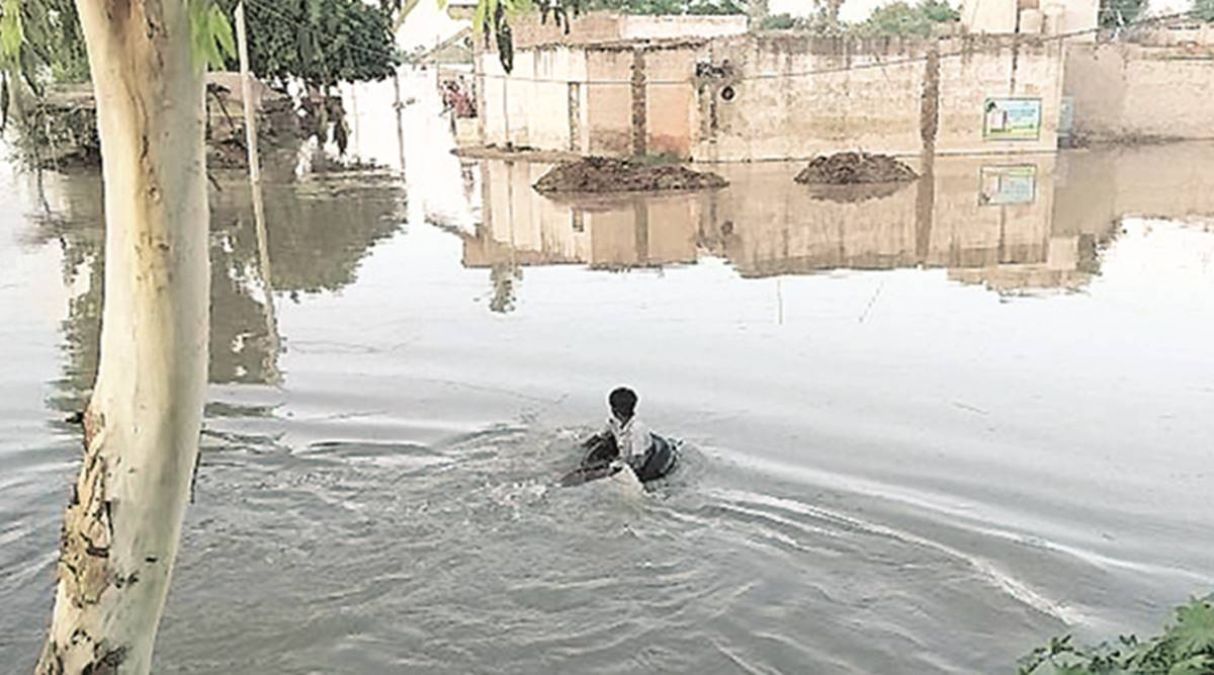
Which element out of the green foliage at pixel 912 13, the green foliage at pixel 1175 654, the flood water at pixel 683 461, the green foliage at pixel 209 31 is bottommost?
the flood water at pixel 683 461

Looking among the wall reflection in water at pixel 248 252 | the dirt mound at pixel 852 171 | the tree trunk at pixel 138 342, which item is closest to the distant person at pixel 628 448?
the wall reflection in water at pixel 248 252

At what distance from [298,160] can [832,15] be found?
20.4m

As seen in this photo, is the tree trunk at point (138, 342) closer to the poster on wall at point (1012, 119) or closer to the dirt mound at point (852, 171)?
the dirt mound at point (852, 171)

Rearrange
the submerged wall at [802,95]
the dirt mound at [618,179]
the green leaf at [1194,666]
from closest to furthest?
the green leaf at [1194,666] → the dirt mound at [618,179] → the submerged wall at [802,95]

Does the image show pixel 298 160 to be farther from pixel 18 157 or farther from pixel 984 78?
pixel 984 78

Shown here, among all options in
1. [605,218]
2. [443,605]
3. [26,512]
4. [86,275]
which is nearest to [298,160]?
[605,218]

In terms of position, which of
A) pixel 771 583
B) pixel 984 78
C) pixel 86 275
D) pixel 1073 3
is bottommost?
pixel 771 583

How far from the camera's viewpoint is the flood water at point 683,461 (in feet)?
17.8

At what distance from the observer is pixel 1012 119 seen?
28.4 metres

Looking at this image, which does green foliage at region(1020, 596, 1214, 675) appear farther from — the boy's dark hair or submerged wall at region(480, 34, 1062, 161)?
submerged wall at region(480, 34, 1062, 161)

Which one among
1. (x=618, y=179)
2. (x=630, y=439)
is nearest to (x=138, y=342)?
(x=630, y=439)

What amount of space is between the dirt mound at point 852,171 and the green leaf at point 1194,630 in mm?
21198

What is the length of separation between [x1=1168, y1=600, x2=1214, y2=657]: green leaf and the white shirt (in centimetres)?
→ 430

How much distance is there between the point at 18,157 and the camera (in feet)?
96.1
